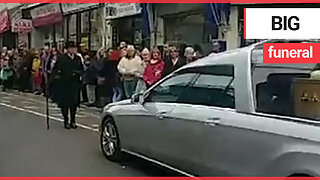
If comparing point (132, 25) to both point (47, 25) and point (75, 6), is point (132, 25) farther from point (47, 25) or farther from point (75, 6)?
point (47, 25)

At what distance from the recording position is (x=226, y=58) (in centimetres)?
645

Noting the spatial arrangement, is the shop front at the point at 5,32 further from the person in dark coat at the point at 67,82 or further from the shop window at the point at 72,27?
the person in dark coat at the point at 67,82

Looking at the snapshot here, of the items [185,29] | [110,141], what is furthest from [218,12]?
[110,141]

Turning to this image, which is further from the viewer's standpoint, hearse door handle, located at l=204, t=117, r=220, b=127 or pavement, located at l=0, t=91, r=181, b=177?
pavement, located at l=0, t=91, r=181, b=177

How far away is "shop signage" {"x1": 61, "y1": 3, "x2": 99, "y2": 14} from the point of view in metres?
25.1


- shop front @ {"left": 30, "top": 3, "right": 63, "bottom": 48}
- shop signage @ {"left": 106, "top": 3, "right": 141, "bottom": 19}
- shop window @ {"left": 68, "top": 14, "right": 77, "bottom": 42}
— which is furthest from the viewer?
shop front @ {"left": 30, "top": 3, "right": 63, "bottom": 48}

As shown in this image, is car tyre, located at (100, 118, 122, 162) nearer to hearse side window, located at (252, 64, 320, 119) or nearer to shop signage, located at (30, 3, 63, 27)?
hearse side window, located at (252, 64, 320, 119)

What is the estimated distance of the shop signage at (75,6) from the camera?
25.1 metres

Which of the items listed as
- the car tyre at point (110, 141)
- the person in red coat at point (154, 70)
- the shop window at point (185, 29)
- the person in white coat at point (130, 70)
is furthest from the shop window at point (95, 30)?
the car tyre at point (110, 141)

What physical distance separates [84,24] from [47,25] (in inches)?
192

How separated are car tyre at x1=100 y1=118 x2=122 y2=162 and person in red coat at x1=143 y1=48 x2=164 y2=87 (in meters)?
3.99

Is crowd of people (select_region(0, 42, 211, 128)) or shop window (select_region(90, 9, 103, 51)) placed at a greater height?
shop window (select_region(90, 9, 103, 51))

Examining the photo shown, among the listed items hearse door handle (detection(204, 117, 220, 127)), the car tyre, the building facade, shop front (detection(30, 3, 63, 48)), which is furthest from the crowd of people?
shop front (detection(30, 3, 63, 48))

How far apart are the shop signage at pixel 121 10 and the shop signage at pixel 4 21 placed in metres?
13.5
